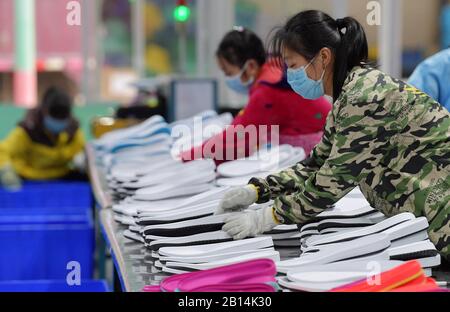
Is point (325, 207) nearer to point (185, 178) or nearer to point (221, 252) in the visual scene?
point (221, 252)

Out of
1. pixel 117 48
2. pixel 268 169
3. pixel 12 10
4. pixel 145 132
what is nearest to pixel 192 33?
pixel 117 48

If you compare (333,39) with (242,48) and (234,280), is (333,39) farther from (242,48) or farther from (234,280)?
(242,48)

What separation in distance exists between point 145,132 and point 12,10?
606 cm

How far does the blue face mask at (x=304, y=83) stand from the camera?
2750 mm

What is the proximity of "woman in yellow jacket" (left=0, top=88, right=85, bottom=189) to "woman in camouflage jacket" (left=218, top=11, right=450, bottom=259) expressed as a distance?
4763 millimetres

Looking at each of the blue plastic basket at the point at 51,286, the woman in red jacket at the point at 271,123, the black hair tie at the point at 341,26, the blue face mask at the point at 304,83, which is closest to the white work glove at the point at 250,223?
the blue face mask at the point at 304,83

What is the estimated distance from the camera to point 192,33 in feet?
33.4

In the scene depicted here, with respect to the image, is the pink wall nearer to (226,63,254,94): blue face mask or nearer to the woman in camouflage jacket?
(226,63,254,94): blue face mask

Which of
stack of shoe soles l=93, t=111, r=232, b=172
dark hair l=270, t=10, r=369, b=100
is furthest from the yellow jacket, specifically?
dark hair l=270, t=10, r=369, b=100

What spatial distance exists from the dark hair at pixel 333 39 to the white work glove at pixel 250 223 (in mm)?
410

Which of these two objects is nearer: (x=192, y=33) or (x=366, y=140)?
(x=366, y=140)

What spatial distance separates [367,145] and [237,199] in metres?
0.51

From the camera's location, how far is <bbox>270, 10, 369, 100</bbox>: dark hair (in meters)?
2.64

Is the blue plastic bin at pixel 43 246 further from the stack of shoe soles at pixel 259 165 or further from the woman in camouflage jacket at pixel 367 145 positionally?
the woman in camouflage jacket at pixel 367 145
